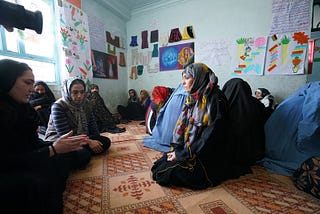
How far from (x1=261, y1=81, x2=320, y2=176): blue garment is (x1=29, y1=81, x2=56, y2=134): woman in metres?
2.45

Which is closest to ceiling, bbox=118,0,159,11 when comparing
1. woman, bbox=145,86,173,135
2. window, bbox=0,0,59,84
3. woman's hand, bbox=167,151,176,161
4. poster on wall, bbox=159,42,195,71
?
poster on wall, bbox=159,42,195,71

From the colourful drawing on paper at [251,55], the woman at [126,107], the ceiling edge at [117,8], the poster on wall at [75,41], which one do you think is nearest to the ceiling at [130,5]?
the ceiling edge at [117,8]

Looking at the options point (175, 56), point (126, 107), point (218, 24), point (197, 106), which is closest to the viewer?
point (197, 106)

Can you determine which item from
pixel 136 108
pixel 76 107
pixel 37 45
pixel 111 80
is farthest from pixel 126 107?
pixel 76 107

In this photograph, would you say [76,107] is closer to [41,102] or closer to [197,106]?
[41,102]

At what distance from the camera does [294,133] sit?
1.25 meters

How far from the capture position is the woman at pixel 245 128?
128cm

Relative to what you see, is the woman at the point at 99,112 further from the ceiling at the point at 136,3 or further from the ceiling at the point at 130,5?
the ceiling at the point at 136,3

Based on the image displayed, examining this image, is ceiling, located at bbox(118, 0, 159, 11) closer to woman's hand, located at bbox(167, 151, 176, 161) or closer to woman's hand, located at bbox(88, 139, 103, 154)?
woman's hand, located at bbox(88, 139, 103, 154)

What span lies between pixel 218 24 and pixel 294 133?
86.4 inches

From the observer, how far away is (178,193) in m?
0.94

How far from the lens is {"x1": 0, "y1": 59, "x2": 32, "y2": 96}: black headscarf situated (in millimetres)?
728

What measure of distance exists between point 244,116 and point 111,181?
1156 millimetres

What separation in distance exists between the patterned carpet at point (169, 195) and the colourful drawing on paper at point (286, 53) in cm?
181
